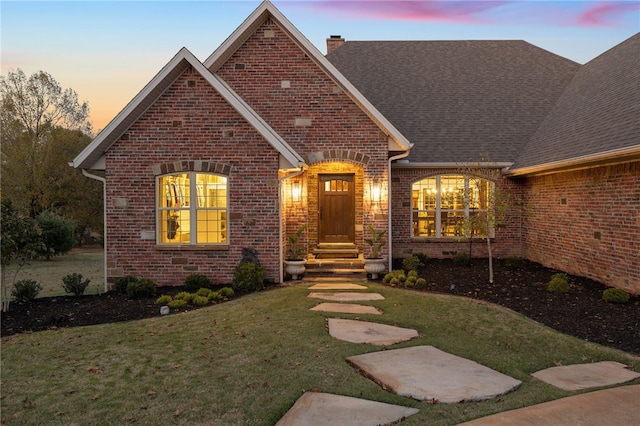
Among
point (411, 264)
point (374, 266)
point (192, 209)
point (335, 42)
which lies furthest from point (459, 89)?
point (192, 209)

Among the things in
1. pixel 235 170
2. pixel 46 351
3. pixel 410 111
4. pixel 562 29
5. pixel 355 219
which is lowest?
pixel 46 351

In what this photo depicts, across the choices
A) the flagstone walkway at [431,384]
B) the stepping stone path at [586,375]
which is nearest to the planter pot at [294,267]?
the flagstone walkway at [431,384]

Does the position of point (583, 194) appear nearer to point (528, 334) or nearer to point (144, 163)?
point (528, 334)

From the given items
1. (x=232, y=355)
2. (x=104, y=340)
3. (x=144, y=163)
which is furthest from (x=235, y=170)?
(x=232, y=355)

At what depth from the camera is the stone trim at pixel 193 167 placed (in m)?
11.7

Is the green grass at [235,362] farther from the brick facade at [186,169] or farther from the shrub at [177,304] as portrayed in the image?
the brick facade at [186,169]

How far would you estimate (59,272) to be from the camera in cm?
1786

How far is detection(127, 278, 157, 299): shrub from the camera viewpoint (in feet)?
34.4

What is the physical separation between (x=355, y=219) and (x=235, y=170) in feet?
14.6

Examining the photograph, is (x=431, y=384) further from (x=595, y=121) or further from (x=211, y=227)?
(x=595, y=121)

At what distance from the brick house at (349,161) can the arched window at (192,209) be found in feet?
0.11

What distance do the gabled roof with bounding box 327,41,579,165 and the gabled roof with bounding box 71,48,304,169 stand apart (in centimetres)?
548

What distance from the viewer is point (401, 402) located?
4.51 metres

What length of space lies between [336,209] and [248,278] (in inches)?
179
